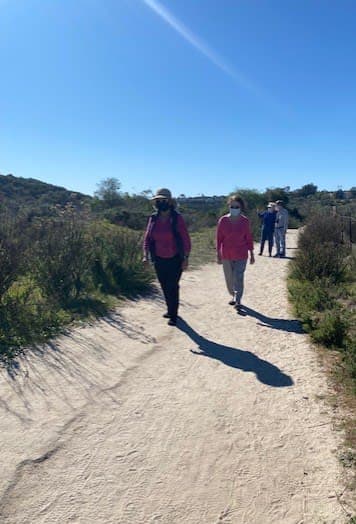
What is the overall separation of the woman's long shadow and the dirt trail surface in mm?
22

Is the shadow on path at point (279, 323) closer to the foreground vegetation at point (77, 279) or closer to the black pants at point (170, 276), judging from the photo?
the foreground vegetation at point (77, 279)

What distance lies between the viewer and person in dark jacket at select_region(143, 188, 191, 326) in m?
6.06

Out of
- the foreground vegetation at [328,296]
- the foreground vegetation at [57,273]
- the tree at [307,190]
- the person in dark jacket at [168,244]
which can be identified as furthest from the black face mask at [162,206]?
the tree at [307,190]

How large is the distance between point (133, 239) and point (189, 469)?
22.5 ft

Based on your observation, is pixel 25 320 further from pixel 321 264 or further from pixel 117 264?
pixel 321 264

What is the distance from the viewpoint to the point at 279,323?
21.5ft

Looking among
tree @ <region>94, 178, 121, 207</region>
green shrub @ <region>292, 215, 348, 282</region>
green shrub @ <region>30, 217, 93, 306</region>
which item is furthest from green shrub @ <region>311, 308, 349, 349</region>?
tree @ <region>94, 178, 121, 207</region>

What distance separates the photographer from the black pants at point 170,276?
6.22 metres

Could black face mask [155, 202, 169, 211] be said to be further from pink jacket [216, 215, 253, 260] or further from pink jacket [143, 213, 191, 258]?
pink jacket [216, 215, 253, 260]

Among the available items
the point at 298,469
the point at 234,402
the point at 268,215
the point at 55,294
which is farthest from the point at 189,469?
the point at 268,215

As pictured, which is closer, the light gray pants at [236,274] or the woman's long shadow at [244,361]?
the woman's long shadow at [244,361]

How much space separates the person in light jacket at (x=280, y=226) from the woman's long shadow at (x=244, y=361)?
28.7 ft

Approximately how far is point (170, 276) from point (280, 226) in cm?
858

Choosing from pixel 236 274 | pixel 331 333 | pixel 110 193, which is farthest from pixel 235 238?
pixel 110 193
